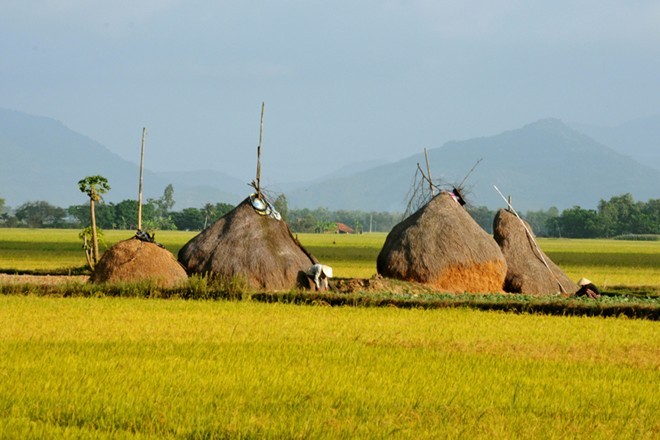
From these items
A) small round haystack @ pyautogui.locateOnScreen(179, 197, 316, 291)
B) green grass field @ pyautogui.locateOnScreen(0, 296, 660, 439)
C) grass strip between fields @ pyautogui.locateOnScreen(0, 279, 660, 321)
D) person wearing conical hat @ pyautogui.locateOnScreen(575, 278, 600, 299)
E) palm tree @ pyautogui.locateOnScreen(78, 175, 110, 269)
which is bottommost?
green grass field @ pyautogui.locateOnScreen(0, 296, 660, 439)

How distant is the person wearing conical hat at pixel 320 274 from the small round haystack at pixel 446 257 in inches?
61.0

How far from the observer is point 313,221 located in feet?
479

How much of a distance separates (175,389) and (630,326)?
27.4 feet

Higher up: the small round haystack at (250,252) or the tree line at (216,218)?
the tree line at (216,218)

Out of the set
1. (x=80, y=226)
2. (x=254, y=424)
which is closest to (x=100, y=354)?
(x=254, y=424)

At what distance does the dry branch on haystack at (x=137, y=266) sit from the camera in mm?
19172

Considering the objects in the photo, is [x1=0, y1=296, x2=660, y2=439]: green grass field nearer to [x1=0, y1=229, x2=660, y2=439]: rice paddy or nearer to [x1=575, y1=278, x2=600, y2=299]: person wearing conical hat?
[x1=0, y1=229, x2=660, y2=439]: rice paddy

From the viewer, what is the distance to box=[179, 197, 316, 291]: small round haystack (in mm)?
19797

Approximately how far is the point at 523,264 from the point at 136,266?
27.6ft

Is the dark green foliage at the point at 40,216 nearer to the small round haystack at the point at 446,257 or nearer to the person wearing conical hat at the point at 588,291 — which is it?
the small round haystack at the point at 446,257

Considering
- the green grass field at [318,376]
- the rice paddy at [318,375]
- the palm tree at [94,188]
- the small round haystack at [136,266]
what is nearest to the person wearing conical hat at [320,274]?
the small round haystack at [136,266]

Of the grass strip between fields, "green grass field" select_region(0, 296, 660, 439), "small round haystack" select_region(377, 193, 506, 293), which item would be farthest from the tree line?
"green grass field" select_region(0, 296, 660, 439)

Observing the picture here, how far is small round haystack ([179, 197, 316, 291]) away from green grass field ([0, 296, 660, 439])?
4.67 meters

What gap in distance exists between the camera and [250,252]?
785 inches
